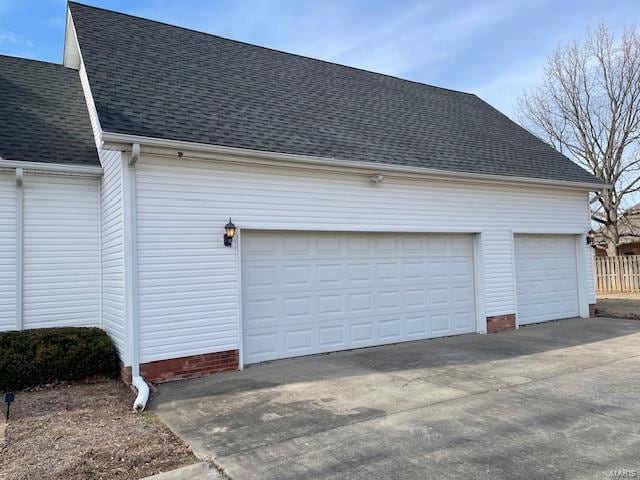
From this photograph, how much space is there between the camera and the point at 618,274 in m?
18.4

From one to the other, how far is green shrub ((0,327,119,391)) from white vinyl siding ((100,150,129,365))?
30 cm

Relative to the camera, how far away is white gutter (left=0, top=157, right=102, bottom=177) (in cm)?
691

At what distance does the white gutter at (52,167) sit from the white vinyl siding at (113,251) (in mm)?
208

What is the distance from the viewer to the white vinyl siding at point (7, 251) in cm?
705

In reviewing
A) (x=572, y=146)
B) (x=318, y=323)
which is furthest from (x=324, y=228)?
(x=572, y=146)

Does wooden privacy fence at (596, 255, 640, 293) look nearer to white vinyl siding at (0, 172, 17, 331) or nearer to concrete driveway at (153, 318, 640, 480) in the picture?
concrete driveway at (153, 318, 640, 480)

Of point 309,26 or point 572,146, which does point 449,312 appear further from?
point 572,146

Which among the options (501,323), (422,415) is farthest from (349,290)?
(501,323)

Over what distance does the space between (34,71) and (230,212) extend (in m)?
5.67

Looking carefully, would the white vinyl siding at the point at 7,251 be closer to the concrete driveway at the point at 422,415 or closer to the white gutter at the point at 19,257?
the white gutter at the point at 19,257

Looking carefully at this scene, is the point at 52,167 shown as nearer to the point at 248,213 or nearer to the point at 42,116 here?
the point at 42,116

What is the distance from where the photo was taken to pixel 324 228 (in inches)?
316

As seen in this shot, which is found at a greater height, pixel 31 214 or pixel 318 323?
pixel 31 214

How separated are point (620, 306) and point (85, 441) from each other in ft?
46.6
